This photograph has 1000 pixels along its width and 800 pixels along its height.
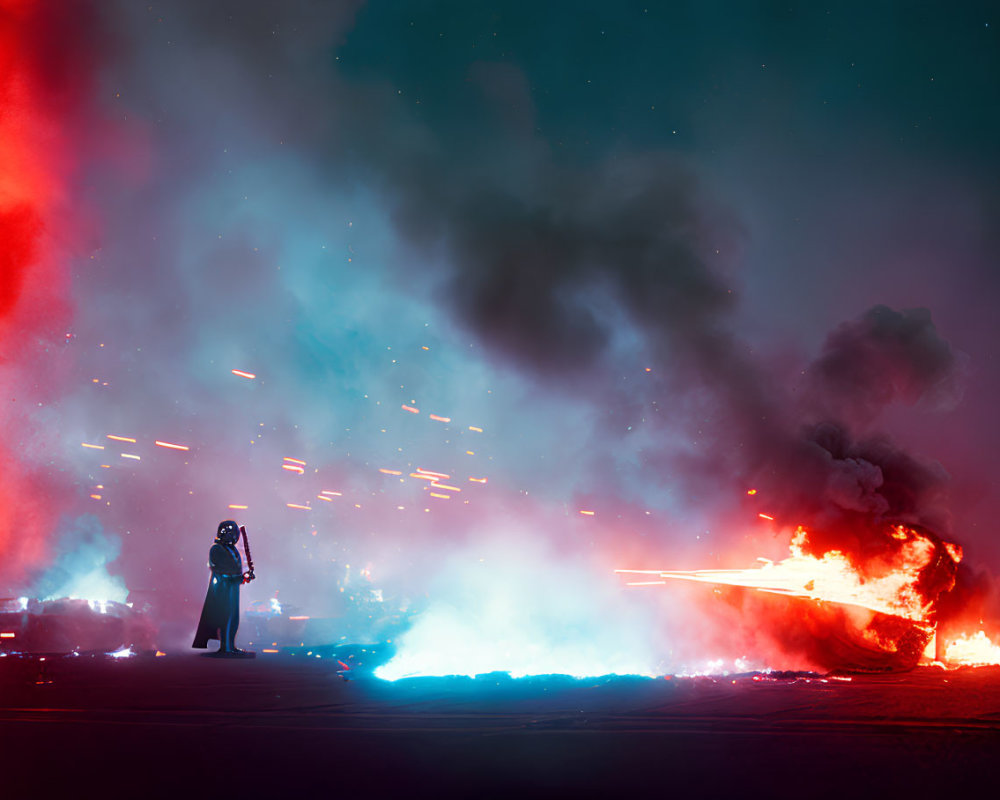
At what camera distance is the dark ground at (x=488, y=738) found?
609cm

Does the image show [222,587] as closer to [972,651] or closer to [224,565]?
[224,565]

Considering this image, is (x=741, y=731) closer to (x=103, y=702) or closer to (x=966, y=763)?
(x=966, y=763)

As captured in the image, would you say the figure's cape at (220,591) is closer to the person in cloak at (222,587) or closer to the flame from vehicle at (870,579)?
the person in cloak at (222,587)

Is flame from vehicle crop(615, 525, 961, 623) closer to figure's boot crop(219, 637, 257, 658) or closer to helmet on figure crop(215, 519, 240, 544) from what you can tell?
figure's boot crop(219, 637, 257, 658)

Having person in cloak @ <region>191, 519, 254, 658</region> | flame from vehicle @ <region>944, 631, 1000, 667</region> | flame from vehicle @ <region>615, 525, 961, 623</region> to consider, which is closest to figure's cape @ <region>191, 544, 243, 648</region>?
person in cloak @ <region>191, 519, 254, 658</region>

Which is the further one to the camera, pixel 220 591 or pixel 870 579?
pixel 870 579

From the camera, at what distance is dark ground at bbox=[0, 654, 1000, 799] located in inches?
240

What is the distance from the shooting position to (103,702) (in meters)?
10.7

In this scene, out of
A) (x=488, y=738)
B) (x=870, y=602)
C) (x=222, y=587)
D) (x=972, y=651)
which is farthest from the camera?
(x=972, y=651)

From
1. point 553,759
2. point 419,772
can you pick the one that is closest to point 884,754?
point 553,759

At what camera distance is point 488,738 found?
8.23 m

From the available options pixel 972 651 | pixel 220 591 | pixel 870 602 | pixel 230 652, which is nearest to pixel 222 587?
pixel 220 591

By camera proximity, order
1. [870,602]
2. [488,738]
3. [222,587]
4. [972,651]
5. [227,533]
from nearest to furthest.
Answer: [488,738], [222,587], [227,533], [870,602], [972,651]

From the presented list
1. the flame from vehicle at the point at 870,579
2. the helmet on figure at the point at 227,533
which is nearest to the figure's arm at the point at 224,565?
the helmet on figure at the point at 227,533
